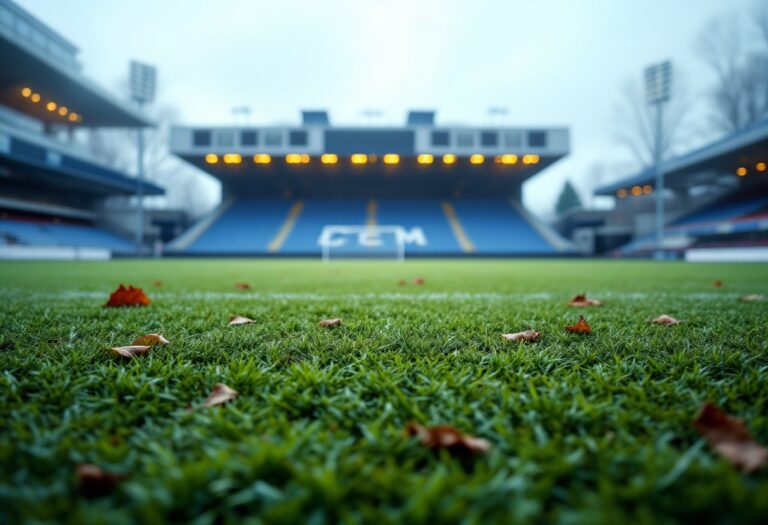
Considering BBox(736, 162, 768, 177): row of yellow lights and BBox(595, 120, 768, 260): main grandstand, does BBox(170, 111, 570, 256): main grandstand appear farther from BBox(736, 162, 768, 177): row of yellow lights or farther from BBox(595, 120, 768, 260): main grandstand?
BBox(736, 162, 768, 177): row of yellow lights

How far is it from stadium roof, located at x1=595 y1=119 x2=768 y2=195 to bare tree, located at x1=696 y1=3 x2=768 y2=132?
5515 mm

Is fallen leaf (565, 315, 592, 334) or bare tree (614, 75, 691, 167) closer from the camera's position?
fallen leaf (565, 315, 592, 334)

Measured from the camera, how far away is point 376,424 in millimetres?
631

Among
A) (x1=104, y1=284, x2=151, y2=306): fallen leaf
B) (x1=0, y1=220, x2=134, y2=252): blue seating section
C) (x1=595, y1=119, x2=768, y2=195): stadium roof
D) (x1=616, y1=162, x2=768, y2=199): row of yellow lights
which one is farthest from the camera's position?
(x1=616, y1=162, x2=768, y2=199): row of yellow lights

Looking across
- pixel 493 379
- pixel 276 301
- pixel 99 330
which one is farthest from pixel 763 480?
pixel 276 301

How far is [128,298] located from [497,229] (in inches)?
778

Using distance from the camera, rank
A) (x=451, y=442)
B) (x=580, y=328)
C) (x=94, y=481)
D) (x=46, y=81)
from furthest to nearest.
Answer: (x=46, y=81) < (x=580, y=328) < (x=451, y=442) < (x=94, y=481)

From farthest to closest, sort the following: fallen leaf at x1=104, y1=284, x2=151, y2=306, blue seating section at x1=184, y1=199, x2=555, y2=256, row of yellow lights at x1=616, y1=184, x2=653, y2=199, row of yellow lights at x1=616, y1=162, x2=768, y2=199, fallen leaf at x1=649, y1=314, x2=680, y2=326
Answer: row of yellow lights at x1=616, y1=184, x2=653, y2=199 < blue seating section at x1=184, y1=199, x2=555, y2=256 < row of yellow lights at x1=616, y1=162, x2=768, y2=199 < fallen leaf at x1=104, y1=284, x2=151, y2=306 < fallen leaf at x1=649, y1=314, x2=680, y2=326

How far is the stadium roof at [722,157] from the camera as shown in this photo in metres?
13.4

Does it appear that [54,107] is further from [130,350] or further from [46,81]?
[130,350]

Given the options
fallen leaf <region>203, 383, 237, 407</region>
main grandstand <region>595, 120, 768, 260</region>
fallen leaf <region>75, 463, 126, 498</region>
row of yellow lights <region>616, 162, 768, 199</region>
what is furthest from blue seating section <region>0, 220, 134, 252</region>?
row of yellow lights <region>616, 162, 768, 199</region>

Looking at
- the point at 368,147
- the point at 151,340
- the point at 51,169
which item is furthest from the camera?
the point at 368,147

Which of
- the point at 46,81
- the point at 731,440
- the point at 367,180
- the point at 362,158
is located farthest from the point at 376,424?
the point at 46,81

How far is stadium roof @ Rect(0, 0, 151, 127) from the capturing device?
559 inches
